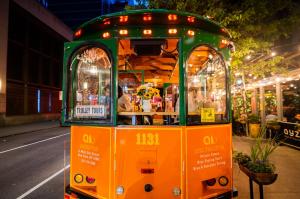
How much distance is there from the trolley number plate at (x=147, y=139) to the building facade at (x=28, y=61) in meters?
23.7

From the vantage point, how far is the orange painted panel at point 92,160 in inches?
142

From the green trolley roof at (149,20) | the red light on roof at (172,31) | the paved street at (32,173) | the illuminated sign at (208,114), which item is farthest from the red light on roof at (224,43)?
the paved street at (32,173)

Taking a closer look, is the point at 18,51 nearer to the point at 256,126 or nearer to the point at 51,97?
the point at 51,97

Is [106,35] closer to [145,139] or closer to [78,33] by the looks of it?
[78,33]

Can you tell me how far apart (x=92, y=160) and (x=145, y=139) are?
33.6 inches

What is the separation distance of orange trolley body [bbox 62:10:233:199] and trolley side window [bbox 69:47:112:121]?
0.05 feet

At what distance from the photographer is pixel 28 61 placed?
29.4 m

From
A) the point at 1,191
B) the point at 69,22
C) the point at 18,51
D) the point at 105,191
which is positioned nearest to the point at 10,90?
the point at 18,51

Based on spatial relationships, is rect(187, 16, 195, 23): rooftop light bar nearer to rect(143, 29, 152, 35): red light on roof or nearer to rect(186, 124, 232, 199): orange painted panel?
rect(143, 29, 152, 35): red light on roof

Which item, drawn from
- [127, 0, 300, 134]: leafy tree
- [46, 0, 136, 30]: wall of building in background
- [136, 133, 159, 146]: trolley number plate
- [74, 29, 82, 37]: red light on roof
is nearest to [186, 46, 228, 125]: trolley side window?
[136, 133, 159, 146]: trolley number plate

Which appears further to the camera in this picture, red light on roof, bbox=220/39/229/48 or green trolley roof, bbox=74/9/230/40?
red light on roof, bbox=220/39/229/48

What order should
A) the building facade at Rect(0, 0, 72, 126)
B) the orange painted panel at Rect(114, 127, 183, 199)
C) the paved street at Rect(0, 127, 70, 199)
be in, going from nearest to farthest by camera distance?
the orange painted panel at Rect(114, 127, 183, 199) < the paved street at Rect(0, 127, 70, 199) < the building facade at Rect(0, 0, 72, 126)

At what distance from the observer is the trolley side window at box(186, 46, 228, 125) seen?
3.82 metres

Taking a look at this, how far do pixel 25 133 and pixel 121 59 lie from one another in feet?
59.4
